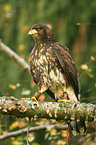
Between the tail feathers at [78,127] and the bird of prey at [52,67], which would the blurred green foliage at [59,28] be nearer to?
the bird of prey at [52,67]

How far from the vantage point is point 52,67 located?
13.4 feet

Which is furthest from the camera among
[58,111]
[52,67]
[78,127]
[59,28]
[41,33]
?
[59,28]

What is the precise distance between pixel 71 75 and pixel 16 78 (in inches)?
114

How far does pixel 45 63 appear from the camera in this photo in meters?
4.09

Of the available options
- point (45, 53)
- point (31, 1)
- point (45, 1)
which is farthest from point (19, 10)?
point (45, 53)

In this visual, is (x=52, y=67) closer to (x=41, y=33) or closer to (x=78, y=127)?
(x=41, y=33)

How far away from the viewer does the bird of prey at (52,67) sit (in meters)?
4.09

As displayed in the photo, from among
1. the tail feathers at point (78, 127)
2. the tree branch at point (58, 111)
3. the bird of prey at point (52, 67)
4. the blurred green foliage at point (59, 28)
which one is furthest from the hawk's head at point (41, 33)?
the blurred green foliage at point (59, 28)

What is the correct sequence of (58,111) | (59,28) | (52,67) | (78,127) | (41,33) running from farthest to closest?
(59,28), (41,33), (52,67), (78,127), (58,111)

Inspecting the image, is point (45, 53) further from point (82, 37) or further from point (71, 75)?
point (82, 37)

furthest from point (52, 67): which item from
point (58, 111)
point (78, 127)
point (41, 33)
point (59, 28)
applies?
point (59, 28)

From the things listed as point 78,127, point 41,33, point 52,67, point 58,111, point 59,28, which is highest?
point 59,28

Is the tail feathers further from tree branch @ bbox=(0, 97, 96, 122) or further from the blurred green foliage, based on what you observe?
the blurred green foliage

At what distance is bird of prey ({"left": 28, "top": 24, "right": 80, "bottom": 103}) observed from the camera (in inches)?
161
